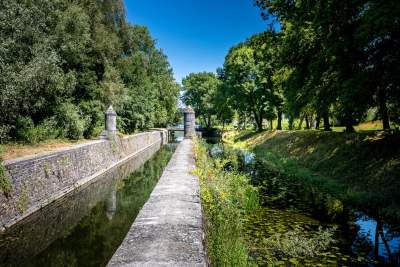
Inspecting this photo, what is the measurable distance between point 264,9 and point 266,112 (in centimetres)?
2141

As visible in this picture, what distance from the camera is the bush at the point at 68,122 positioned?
19.5 meters

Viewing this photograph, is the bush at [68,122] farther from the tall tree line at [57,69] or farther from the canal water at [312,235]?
the canal water at [312,235]

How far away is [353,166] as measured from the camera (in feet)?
40.3

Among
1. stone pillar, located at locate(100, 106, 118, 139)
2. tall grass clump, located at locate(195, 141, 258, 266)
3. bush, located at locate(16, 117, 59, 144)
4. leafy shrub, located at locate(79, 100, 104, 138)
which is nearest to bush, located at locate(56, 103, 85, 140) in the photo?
bush, located at locate(16, 117, 59, 144)

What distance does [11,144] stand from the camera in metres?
14.8

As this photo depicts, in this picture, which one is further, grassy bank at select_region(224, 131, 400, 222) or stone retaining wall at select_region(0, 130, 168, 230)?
grassy bank at select_region(224, 131, 400, 222)

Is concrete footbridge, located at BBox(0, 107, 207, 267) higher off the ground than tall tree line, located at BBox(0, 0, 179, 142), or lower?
lower

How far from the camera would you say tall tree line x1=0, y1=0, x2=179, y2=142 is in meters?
14.7

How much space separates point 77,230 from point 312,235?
20.4 ft

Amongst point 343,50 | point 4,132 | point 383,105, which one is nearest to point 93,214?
point 4,132

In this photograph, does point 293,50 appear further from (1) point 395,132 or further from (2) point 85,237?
(2) point 85,237

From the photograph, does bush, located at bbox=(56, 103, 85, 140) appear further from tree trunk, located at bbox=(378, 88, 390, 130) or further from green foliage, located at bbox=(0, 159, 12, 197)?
tree trunk, located at bbox=(378, 88, 390, 130)

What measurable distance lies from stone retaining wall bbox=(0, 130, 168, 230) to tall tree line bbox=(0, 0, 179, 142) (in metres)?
3.48

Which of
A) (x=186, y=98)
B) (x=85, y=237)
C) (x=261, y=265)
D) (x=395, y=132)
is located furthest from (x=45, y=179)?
(x=186, y=98)
